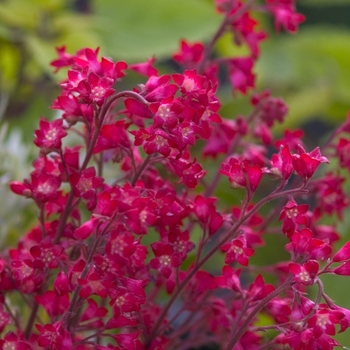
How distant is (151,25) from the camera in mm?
1188

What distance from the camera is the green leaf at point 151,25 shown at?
1127mm

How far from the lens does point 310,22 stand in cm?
207

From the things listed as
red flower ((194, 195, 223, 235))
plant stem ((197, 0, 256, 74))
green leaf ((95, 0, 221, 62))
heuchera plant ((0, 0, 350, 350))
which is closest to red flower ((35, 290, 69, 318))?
heuchera plant ((0, 0, 350, 350))

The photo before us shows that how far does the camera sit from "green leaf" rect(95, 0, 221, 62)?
1.13 m

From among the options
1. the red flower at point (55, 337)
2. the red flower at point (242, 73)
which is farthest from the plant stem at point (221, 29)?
the red flower at point (55, 337)

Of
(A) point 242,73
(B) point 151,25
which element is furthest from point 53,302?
(B) point 151,25

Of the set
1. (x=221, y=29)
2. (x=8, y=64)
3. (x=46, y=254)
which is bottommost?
(x=8, y=64)

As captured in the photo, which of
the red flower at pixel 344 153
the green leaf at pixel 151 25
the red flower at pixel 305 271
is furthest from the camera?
the green leaf at pixel 151 25

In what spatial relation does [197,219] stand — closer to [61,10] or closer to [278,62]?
[61,10]

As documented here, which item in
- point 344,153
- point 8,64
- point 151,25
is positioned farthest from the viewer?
point 8,64

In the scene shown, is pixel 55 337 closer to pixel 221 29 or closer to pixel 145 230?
pixel 145 230

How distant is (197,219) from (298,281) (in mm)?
96

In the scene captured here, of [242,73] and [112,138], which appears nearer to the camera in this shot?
[112,138]

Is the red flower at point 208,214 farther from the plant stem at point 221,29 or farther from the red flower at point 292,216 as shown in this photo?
the plant stem at point 221,29
